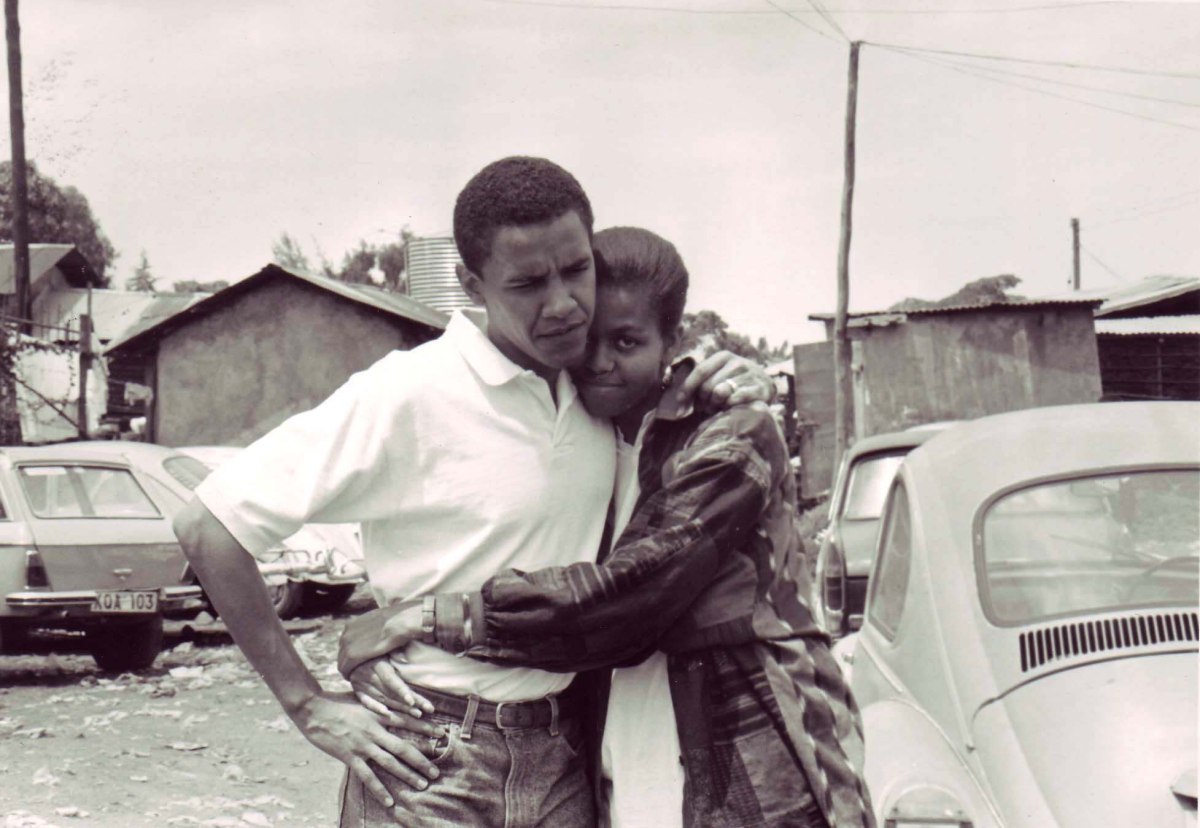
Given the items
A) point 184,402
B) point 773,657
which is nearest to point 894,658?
point 773,657

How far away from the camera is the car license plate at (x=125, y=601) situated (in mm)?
9172

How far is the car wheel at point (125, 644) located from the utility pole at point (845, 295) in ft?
50.2

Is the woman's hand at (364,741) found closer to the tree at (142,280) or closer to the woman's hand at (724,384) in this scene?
the woman's hand at (724,384)

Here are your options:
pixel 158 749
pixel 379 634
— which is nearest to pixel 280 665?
pixel 379 634

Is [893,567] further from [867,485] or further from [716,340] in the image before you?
[867,485]

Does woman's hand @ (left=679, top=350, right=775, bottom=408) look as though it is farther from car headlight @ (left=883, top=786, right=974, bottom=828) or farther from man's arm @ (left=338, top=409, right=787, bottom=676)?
car headlight @ (left=883, top=786, right=974, bottom=828)

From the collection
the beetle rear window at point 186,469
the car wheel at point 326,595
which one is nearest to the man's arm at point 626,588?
the beetle rear window at point 186,469

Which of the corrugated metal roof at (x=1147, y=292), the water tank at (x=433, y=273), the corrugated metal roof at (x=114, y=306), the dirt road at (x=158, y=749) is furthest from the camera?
the corrugated metal roof at (x=114, y=306)

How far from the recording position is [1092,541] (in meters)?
3.92

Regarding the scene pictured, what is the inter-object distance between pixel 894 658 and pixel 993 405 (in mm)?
21257

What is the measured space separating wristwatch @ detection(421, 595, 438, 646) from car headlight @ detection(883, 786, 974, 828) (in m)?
1.50

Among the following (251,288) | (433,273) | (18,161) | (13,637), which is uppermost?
(18,161)

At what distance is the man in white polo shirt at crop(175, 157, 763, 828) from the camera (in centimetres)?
198

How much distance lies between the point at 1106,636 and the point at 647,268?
1.91 meters
